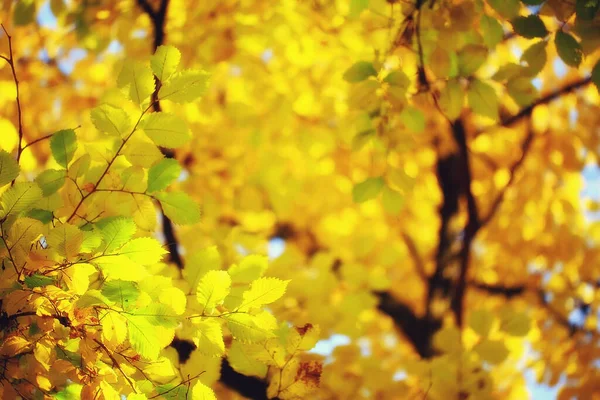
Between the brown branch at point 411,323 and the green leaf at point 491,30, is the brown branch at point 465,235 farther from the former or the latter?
the green leaf at point 491,30

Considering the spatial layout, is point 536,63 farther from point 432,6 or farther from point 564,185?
point 564,185

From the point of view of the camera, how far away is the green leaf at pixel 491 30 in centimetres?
157

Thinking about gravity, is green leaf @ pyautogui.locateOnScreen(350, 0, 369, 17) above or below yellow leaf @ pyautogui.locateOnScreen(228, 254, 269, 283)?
above

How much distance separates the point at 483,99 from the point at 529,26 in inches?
9.4

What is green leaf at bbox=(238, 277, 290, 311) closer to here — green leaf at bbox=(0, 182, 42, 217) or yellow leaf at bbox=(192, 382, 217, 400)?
yellow leaf at bbox=(192, 382, 217, 400)

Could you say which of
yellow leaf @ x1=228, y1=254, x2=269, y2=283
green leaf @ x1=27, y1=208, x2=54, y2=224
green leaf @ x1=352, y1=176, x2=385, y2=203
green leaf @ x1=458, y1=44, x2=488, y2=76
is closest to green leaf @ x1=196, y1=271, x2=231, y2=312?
yellow leaf @ x1=228, y1=254, x2=269, y2=283

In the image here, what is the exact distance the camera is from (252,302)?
3.70 feet

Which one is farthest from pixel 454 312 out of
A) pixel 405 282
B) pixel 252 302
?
pixel 252 302

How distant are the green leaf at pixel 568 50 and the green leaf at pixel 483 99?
0.69 ft

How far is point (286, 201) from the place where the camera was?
13.7 ft

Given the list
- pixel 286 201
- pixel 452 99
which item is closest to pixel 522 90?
pixel 452 99

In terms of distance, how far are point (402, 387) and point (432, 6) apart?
152cm

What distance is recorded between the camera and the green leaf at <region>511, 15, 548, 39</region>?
1.44 m

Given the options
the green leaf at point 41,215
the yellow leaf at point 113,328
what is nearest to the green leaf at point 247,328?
the yellow leaf at point 113,328
